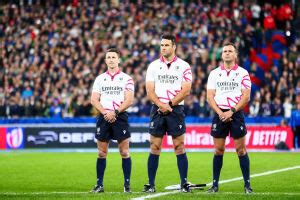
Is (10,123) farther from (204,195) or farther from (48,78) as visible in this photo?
(204,195)

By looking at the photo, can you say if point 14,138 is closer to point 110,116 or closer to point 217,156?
point 110,116

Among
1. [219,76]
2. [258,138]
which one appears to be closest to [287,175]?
[219,76]

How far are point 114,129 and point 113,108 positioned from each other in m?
0.36

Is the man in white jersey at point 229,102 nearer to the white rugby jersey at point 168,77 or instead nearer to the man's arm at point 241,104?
the man's arm at point 241,104

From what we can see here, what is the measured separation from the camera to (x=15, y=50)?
34.4 m

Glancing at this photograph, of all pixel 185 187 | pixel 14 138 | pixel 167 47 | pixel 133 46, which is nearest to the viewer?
pixel 185 187

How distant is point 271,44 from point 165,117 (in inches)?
844

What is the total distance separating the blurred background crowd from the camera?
1184 inches

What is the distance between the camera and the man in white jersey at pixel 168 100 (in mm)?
12914

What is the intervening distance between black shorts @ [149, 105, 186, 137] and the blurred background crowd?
15722mm

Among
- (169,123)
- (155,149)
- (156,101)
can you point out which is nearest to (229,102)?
(169,123)

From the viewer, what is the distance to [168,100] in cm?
1298

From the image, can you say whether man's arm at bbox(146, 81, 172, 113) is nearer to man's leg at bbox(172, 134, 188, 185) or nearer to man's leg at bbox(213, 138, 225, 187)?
man's leg at bbox(172, 134, 188, 185)

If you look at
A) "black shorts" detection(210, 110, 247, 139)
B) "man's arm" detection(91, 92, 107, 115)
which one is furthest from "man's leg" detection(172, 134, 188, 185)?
"man's arm" detection(91, 92, 107, 115)
